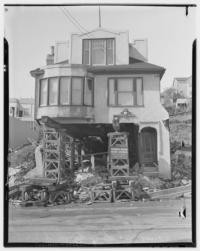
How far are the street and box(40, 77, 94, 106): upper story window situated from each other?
0.99m

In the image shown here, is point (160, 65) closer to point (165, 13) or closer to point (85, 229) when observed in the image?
point (165, 13)

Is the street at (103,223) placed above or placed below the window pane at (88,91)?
below

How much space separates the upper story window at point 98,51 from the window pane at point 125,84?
0.21m

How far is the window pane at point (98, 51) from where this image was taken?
14.6 ft

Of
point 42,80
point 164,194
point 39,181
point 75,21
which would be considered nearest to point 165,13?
point 75,21

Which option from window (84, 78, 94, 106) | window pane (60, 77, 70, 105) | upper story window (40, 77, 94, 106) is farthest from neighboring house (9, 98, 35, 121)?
window (84, 78, 94, 106)

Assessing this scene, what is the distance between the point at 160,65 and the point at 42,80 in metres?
1.15

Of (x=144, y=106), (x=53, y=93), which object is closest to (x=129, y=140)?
(x=144, y=106)

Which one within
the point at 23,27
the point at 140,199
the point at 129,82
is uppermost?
the point at 23,27

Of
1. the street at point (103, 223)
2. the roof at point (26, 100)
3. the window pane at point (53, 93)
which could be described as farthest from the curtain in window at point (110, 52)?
the street at point (103, 223)

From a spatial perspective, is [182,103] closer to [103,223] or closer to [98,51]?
[98,51]

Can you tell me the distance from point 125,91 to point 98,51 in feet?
1.56

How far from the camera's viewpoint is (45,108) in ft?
14.4

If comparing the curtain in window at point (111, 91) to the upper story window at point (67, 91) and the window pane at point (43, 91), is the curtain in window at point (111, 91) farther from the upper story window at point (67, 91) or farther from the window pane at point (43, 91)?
the window pane at point (43, 91)
